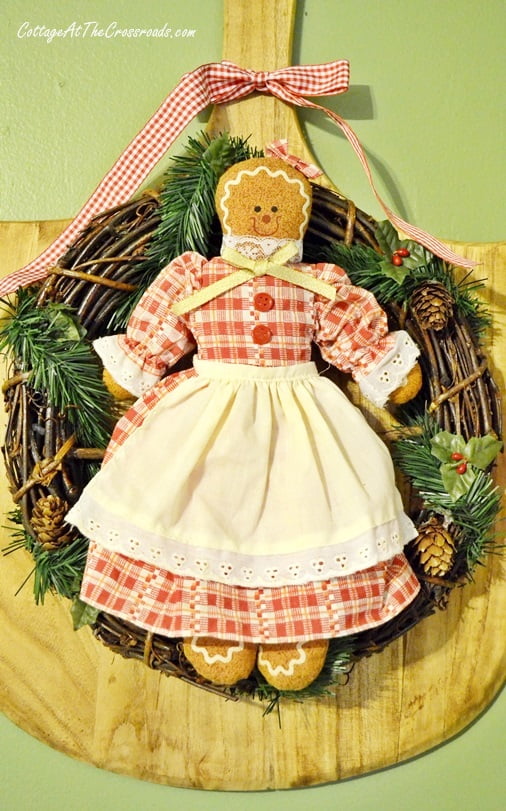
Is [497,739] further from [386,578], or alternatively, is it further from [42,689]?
[42,689]

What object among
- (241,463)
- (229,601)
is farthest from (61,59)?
(229,601)

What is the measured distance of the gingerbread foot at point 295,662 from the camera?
0.89 metres

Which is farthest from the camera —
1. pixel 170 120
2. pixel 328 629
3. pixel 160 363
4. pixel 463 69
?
pixel 463 69

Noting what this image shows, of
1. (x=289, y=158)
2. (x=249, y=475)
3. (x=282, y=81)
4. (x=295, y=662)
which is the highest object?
(x=282, y=81)

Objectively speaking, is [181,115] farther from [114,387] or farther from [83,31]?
[114,387]

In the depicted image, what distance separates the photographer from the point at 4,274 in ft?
3.69

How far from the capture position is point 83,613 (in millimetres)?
979

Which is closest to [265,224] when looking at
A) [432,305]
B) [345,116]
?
[432,305]

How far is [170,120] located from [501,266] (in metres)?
0.55

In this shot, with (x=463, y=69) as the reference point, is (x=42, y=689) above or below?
below

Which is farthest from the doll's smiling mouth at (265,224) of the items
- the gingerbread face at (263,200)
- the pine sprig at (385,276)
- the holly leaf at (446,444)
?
the holly leaf at (446,444)

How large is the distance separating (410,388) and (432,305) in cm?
11

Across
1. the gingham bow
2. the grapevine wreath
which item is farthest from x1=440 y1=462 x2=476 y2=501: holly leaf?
the gingham bow

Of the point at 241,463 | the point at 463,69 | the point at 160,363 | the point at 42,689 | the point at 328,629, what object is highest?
the point at 463,69
